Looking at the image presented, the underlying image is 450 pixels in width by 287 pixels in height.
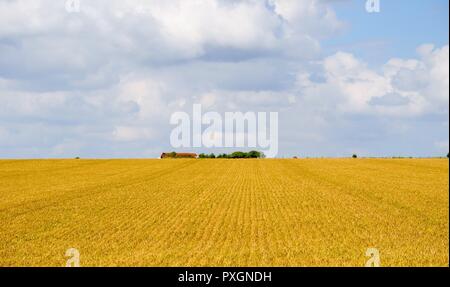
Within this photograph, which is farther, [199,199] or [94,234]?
[199,199]

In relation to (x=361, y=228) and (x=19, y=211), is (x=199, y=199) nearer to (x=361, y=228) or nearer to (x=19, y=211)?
(x=19, y=211)

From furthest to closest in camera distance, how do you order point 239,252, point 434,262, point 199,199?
point 199,199 < point 239,252 < point 434,262

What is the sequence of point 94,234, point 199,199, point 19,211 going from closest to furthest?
point 94,234
point 19,211
point 199,199

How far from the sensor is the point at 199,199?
93.6ft

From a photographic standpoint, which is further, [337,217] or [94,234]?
[337,217]

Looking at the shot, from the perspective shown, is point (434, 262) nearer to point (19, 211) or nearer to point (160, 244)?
point (160, 244)

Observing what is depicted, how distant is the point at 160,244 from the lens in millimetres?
16281

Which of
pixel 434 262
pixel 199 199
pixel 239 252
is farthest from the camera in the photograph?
pixel 199 199

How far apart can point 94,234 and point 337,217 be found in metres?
9.18

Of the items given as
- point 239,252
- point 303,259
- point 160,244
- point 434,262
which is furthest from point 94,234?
point 434,262

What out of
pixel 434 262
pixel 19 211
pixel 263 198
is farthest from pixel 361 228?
pixel 19 211

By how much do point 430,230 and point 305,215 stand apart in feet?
16.6
